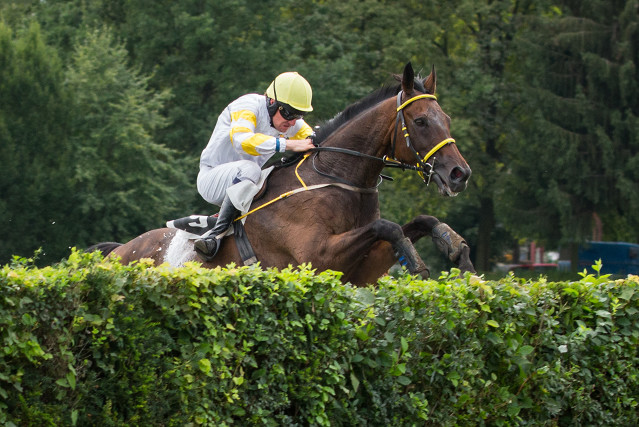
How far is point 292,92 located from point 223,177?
3.09 feet

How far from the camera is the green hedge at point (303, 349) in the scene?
4312 millimetres

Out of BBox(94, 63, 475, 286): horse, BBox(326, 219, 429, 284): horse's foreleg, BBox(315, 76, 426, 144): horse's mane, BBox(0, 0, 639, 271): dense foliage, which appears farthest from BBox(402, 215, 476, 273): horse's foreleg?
BBox(0, 0, 639, 271): dense foliage

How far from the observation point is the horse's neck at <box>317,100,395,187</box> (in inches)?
300

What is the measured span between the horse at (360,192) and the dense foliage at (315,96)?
58.2 feet

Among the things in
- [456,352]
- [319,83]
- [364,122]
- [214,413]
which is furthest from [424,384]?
[319,83]

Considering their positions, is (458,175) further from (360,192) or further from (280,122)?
(280,122)

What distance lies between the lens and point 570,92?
98.9ft

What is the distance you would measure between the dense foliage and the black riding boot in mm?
17354

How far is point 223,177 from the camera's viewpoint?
795 cm

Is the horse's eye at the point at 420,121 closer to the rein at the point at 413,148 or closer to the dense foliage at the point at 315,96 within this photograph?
the rein at the point at 413,148

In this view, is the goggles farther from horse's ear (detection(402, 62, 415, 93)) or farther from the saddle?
horse's ear (detection(402, 62, 415, 93))

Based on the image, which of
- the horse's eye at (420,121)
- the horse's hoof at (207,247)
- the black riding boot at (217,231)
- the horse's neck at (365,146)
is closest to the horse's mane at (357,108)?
the horse's neck at (365,146)

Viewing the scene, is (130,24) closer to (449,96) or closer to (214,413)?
(449,96)

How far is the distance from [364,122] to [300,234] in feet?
3.81
